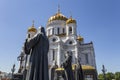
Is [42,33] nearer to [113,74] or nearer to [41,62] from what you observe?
[41,62]

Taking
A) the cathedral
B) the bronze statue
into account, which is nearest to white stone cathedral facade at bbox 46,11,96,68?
the cathedral

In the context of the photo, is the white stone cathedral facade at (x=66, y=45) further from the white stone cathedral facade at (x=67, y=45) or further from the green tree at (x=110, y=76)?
the green tree at (x=110, y=76)

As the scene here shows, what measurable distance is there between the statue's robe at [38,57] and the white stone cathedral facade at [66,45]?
30.8 metres

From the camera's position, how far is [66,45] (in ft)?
129

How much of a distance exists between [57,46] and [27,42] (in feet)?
110

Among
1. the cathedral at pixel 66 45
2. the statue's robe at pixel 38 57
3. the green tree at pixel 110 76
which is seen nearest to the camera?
the statue's robe at pixel 38 57

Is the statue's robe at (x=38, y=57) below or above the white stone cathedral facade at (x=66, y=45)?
below

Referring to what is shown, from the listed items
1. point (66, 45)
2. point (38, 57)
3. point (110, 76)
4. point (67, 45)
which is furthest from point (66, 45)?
point (38, 57)

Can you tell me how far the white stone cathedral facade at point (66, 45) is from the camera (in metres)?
37.3

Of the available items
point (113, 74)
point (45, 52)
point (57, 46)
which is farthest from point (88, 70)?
point (113, 74)

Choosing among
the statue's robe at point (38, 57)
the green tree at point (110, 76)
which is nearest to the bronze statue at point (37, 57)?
the statue's robe at point (38, 57)

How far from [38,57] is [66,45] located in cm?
3502

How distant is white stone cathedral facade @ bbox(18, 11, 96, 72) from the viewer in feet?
122

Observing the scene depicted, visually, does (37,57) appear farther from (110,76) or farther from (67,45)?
(110,76)
